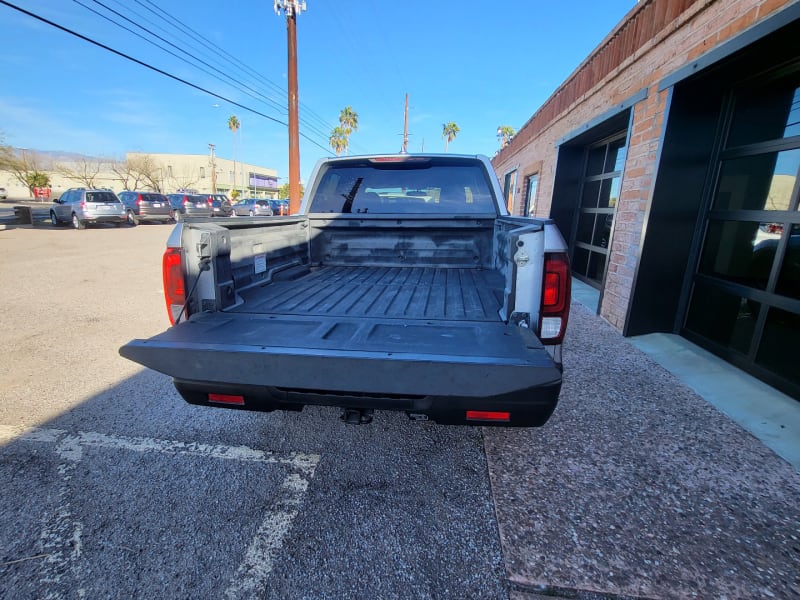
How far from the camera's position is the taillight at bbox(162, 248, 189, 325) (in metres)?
2.14

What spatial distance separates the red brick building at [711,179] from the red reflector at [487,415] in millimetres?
2993

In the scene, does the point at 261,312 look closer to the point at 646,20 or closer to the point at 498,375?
the point at 498,375

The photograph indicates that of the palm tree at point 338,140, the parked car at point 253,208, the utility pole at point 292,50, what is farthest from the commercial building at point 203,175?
the utility pole at point 292,50

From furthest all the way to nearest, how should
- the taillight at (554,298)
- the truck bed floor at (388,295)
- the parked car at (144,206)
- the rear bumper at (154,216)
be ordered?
the rear bumper at (154,216) < the parked car at (144,206) < the truck bed floor at (388,295) < the taillight at (554,298)

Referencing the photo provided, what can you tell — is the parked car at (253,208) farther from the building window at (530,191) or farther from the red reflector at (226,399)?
the red reflector at (226,399)

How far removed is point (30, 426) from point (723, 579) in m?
4.28

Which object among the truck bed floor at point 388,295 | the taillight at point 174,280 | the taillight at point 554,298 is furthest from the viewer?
the truck bed floor at point 388,295

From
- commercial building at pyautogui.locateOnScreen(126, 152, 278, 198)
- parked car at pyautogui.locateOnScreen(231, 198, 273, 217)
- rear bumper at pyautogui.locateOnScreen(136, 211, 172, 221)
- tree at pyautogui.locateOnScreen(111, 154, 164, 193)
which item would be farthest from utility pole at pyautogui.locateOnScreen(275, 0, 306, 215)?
commercial building at pyautogui.locateOnScreen(126, 152, 278, 198)

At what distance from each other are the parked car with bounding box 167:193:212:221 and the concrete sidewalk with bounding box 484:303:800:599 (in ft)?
88.1

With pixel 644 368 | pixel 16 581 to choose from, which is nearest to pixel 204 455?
pixel 16 581

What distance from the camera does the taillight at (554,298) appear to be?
193cm

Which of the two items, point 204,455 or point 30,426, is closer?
point 204,455

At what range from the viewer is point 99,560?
5.38 feet

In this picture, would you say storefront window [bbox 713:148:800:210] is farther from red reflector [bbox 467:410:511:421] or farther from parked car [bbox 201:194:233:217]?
parked car [bbox 201:194:233:217]
